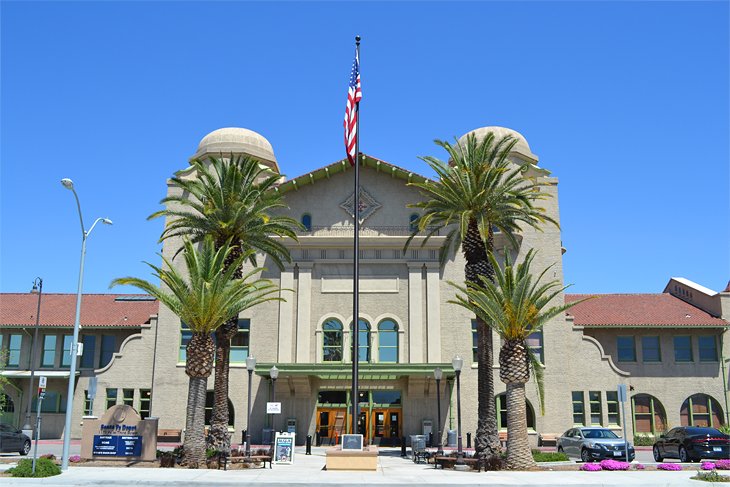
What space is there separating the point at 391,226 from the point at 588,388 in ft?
48.3

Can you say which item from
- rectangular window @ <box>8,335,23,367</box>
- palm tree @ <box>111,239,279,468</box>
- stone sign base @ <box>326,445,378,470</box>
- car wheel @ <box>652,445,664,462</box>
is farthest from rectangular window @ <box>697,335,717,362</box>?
rectangular window @ <box>8,335,23,367</box>

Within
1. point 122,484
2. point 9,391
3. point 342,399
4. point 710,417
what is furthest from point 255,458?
point 710,417

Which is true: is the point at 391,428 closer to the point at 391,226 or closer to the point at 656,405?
the point at 391,226

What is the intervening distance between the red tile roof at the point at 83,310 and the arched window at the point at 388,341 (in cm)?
1513

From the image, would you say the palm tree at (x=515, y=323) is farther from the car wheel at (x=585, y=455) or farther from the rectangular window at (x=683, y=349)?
the rectangular window at (x=683, y=349)

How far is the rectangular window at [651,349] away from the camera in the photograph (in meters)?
43.8

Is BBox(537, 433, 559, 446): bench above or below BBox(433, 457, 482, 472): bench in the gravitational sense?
above

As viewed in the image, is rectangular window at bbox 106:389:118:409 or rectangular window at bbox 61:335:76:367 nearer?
rectangular window at bbox 106:389:118:409

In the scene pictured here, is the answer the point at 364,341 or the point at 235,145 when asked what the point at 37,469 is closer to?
the point at 364,341

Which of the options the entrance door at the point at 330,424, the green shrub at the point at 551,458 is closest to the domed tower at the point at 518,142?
the entrance door at the point at 330,424

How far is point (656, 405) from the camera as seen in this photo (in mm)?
43000

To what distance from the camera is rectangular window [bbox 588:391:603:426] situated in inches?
1607

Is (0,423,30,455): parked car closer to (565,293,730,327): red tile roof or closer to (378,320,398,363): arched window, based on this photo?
(378,320,398,363): arched window

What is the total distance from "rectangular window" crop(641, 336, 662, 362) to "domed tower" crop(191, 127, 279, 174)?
84.2 feet
